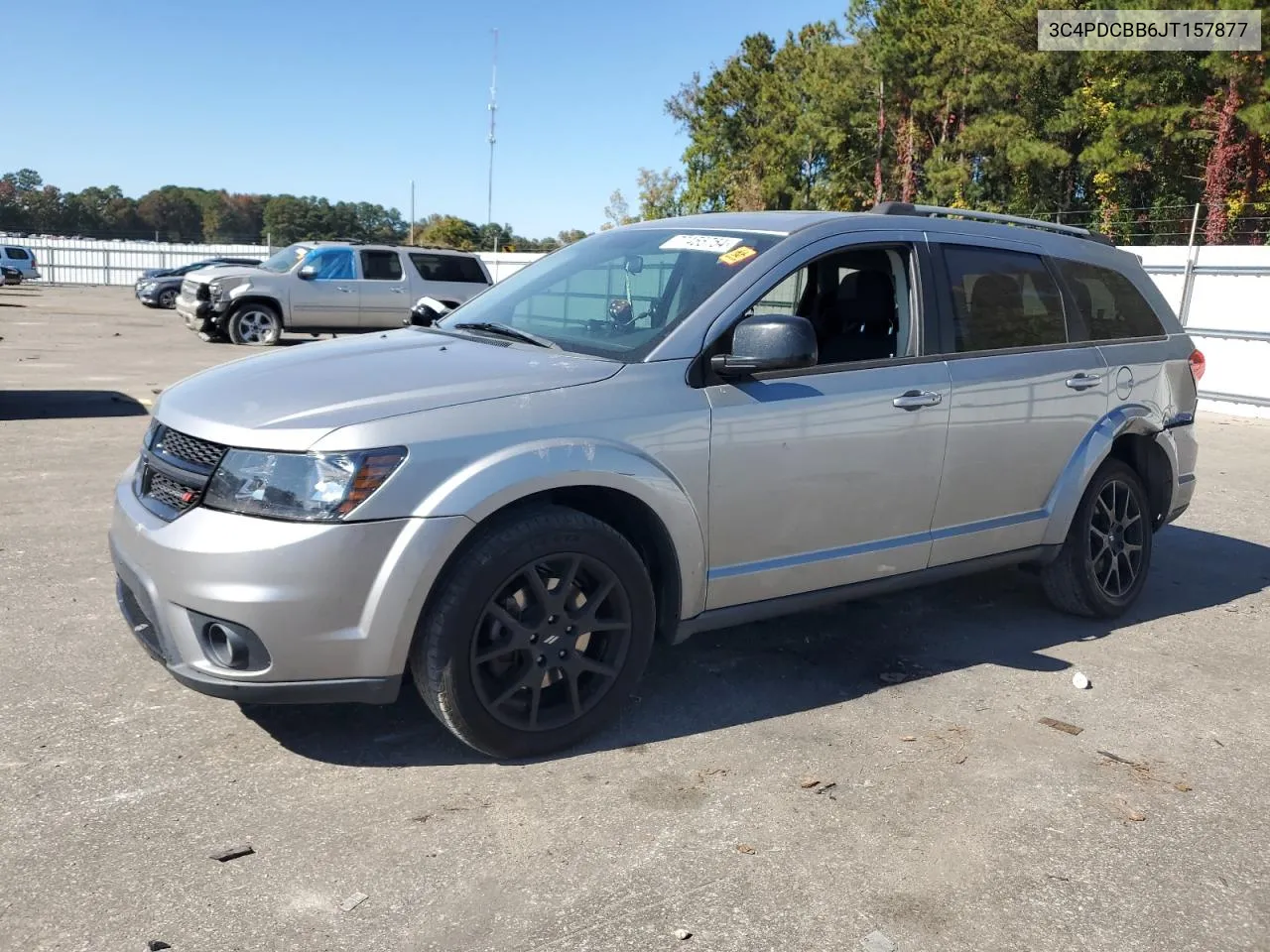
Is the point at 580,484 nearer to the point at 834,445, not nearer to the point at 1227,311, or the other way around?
the point at 834,445

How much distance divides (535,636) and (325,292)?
1626 centimetres

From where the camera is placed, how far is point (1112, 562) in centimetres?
532

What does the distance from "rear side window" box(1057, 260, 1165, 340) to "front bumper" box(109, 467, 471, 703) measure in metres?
3.35

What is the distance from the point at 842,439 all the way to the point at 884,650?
1152mm

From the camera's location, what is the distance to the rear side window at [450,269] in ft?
63.1

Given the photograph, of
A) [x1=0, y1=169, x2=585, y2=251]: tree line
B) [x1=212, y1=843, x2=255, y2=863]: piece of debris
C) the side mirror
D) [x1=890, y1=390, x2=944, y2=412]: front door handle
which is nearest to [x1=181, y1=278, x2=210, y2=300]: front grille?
[x1=890, y1=390, x2=944, y2=412]: front door handle

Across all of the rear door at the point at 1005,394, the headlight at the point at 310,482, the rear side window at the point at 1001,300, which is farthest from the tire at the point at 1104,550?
the headlight at the point at 310,482

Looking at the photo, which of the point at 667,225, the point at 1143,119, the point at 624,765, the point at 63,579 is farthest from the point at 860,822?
the point at 1143,119

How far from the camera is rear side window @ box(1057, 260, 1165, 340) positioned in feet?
17.0

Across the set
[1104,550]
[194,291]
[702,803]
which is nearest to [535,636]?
[702,803]

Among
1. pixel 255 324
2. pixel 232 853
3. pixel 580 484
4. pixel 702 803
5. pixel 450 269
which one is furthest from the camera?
pixel 450 269

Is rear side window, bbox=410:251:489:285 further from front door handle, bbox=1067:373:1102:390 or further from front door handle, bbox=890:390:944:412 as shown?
front door handle, bbox=890:390:944:412

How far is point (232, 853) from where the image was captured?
2953mm

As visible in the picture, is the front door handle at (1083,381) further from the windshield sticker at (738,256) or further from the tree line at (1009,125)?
the tree line at (1009,125)
